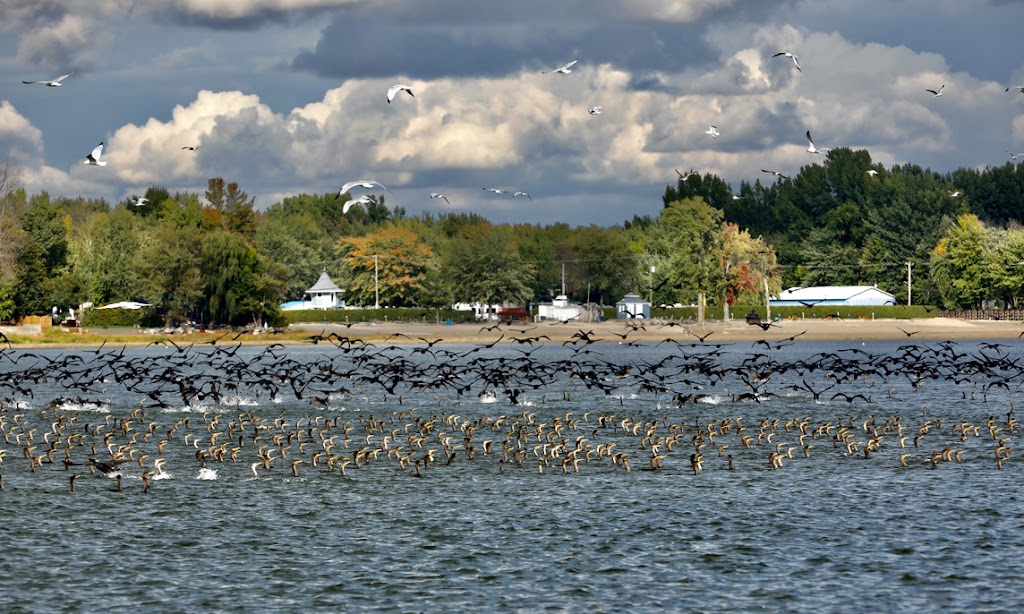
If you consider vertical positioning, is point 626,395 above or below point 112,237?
below

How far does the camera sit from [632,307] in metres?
189

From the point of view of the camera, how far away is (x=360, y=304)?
195 meters

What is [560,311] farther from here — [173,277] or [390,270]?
[173,277]

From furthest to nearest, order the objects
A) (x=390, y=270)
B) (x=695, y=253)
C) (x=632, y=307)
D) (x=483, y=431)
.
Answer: (x=390, y=270) → (x=632, y=307) → (x=695, y=253) → (x=483, y=431)

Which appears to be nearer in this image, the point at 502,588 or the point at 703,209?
the point at 502,588

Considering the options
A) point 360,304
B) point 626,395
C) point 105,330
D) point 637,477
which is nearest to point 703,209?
point 360,304

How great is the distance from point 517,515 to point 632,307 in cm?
15732

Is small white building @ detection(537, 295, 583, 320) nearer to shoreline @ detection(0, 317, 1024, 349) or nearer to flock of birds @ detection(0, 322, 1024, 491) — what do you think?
shoreline @ detection(0, 317, 1024, 349)

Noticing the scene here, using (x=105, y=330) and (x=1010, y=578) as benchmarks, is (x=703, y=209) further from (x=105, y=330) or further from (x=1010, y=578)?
(x=1010, y=578)

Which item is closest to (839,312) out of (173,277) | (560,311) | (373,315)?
(560,311)

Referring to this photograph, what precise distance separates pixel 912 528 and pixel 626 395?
38182 millimetres

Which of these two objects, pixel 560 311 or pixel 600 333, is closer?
pixel 600 333

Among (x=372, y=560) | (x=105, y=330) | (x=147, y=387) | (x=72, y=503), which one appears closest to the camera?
(x=372, y=560)

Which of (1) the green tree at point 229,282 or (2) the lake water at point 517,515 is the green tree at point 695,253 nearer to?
(1) the green tree at point 229,282
